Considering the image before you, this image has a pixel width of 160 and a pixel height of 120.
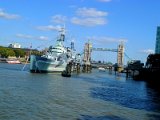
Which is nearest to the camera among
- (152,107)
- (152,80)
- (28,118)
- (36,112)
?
(28,118)

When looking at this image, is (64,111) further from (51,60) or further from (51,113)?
(51,60)

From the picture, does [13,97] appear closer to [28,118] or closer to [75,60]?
[28,118]

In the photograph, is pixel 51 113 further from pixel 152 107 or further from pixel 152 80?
pixel 152 80

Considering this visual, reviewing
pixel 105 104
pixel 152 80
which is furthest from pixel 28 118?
pixel 152 80

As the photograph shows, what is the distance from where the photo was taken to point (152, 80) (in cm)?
12938

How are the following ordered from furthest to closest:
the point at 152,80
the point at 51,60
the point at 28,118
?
1. the point at 51,60
2. the point at 152,80
3. the point at 28,118

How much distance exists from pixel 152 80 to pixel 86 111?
85.6m

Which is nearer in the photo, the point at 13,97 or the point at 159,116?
the point at 159,116

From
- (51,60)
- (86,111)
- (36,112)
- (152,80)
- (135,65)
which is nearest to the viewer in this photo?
Result: (36,112)

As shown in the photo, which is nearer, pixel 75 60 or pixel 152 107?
pixel 152 107

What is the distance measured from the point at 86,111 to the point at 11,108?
26.5ft

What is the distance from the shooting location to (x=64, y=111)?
4519cm

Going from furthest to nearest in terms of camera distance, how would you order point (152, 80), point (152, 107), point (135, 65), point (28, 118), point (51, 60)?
point (135, 65) < point (51, 60) < point (152, 80) < point (152, 107) < point (28, 118)

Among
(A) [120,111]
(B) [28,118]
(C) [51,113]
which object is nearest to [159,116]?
(A) [120,111]
